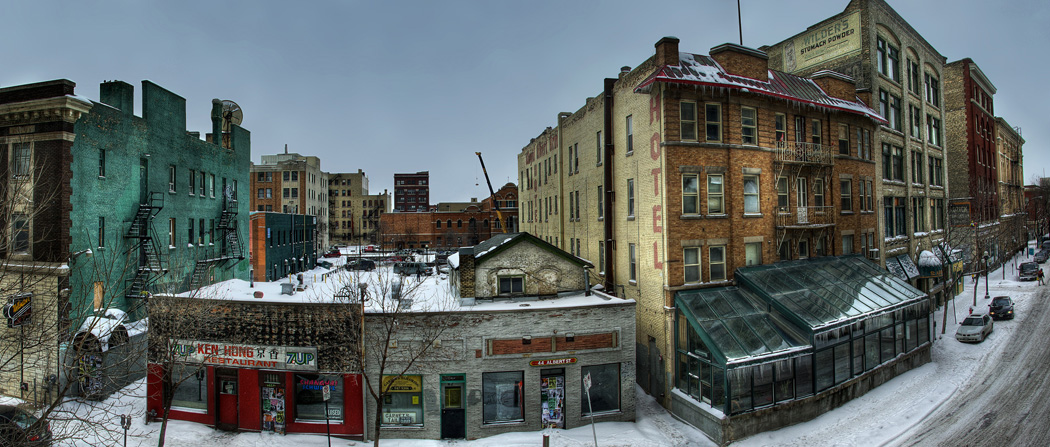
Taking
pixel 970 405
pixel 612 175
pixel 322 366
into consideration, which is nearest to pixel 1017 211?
pixel 970 405

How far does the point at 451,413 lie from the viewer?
1858 cm

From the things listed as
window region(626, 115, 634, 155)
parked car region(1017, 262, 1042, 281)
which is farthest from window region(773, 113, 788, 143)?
parked car region(1017, 262, 1042, 281)

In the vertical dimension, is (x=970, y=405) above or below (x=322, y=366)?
below

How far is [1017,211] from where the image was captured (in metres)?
63.8

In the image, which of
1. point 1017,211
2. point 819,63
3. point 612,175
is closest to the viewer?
point 612,175

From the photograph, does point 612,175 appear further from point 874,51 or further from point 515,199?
point 515,199

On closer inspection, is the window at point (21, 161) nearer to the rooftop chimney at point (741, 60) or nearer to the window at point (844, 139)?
the rooftop chimney at point (741, 60)

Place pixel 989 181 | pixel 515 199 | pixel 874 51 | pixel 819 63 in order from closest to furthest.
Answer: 1. pixel 874 51
2. pixel 819 63
3. pixel 989 181
4. pixel 515 199

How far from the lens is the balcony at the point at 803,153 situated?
23.1m

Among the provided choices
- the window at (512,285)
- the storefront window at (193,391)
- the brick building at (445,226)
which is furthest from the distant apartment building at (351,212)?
the window at (512,285)

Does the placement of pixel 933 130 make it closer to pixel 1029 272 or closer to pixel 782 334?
pixel 1029 272

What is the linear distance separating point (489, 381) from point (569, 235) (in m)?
→ 17.2

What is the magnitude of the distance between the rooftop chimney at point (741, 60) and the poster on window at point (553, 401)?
50.2ft

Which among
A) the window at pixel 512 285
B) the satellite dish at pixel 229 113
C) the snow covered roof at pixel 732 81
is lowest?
the window at pixel 512 285
